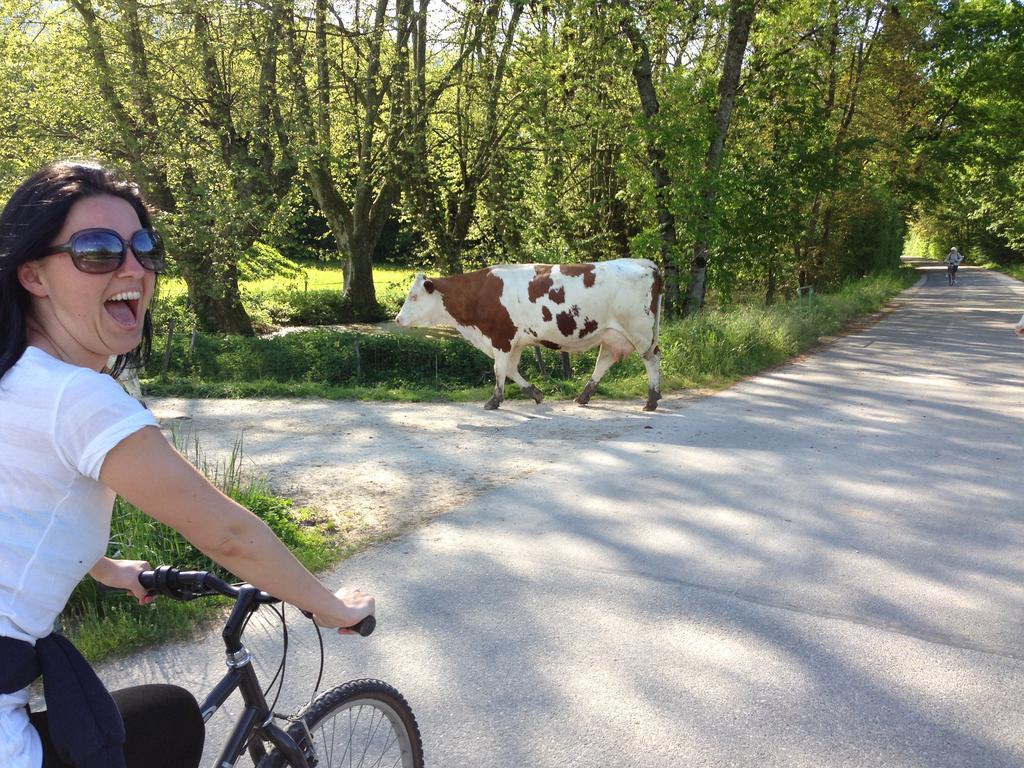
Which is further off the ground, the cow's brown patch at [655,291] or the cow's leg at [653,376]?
the cow's brown patch at [655,291]

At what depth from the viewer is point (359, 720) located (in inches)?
92.6

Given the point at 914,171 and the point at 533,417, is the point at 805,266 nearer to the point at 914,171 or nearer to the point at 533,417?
the point at 914,171

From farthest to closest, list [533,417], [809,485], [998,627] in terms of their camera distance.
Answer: [533,417] < [809,485] < [998,627]

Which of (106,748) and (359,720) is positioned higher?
(106,748)

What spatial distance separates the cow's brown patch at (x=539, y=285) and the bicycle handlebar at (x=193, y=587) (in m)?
9.49

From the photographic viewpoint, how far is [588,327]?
37.4 ft

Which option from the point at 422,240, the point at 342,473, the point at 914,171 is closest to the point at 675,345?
the point at 342,473

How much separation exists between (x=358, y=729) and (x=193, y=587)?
68cm

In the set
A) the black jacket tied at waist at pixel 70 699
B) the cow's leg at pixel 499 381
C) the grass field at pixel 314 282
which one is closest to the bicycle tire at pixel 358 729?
the black jacket tied at waist at pixel 70 699

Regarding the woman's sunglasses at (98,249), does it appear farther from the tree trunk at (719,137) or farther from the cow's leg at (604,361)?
the tree trunk at (719,137)

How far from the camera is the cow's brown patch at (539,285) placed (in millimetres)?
11406

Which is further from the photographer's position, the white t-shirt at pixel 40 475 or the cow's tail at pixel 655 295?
the cow's tail at pixel 655 295

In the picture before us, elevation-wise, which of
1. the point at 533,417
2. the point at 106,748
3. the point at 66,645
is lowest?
the point at 533,417

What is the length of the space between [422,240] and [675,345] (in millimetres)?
11418
